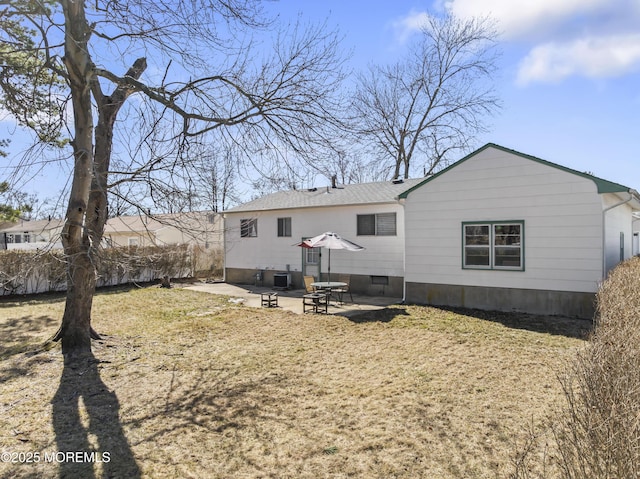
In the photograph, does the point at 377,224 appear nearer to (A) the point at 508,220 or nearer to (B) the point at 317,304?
(B) the point at 317,304

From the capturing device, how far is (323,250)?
1650cm

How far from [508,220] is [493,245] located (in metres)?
0.80

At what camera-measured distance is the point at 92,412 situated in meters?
4.81

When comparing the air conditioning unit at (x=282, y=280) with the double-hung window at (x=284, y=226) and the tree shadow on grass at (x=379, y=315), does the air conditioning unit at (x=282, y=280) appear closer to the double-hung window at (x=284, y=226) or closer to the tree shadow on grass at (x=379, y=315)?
the double-hung window at (x=284, y=226)

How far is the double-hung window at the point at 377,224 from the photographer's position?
14609 millimetres

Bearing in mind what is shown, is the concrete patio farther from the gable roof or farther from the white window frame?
the gable roof

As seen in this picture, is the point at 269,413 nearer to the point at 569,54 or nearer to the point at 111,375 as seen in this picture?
the point at 111,375

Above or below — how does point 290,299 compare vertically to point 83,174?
below

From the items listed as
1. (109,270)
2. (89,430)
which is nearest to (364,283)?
(109,270)

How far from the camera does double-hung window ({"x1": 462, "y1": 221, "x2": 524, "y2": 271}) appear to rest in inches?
431

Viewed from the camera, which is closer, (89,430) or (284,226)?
(89,430)

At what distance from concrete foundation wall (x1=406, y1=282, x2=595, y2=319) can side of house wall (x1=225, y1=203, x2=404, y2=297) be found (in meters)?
1.97

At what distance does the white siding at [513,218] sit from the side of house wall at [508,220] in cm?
2

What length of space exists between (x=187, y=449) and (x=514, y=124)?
51.0 ft
